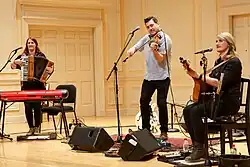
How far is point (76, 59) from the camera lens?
10344 millimetres

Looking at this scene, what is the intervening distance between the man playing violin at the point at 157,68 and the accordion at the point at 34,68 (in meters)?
1.56

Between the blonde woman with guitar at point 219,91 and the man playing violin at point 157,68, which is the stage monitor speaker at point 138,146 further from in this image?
the man playing violin at point 157,68

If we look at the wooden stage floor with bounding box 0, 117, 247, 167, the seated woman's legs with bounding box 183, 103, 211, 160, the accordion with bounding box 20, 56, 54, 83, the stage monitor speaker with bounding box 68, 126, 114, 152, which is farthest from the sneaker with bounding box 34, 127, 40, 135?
the seated woman's legs with bounding box 183, 103, 211, 160

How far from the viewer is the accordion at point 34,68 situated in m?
6.42

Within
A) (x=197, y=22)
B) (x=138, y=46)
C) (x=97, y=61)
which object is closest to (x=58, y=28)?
(x=97, y=61)

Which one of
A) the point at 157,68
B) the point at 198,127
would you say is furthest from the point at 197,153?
the point at 157,68

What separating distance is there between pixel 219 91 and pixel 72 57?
6.46 metres

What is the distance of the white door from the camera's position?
9953 mm

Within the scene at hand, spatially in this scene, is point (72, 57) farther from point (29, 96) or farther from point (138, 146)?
point (138, 146)

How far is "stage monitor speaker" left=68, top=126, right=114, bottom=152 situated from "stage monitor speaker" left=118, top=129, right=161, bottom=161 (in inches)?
21.9

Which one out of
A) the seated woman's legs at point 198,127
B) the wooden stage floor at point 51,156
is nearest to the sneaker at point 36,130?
the wooden stage floor at point 51,156

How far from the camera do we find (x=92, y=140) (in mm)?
5168

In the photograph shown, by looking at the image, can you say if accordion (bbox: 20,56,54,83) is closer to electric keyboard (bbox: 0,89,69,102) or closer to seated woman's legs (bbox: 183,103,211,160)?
electric keyboard (bbox: 0,89,69,102)

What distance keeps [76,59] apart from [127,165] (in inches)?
244
